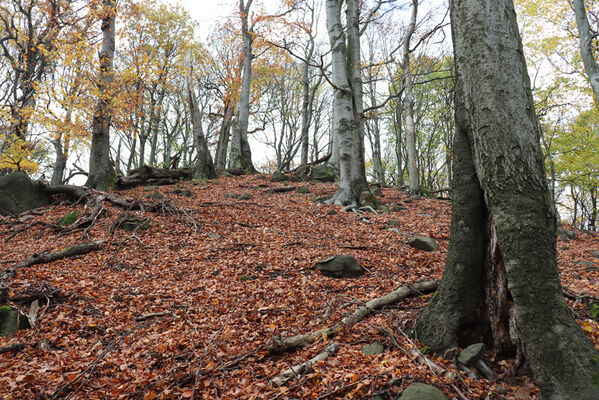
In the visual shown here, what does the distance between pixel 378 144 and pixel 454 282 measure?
23658 millimetres

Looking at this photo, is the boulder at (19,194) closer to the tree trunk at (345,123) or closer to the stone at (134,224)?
the stone at (134,224)

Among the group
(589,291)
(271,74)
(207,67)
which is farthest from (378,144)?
(589,291)

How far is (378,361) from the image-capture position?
2451 millimetres

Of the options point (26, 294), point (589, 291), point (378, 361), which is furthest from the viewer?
point (26, 294)

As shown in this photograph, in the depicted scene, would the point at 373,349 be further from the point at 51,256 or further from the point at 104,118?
the point at 104,118

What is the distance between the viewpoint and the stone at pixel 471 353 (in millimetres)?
2316

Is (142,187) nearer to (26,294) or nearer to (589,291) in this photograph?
(26,294)

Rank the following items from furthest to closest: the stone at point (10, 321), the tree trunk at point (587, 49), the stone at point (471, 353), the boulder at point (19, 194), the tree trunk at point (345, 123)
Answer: the tree trunk at point (345, 123)
the boulder at point (19, 194)
the tree trunk at point (587, 49)
the stone at point (10, 321)
the stone at point (471, 353)

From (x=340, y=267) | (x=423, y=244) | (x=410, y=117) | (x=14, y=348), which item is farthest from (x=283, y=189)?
(x=14, y=348)

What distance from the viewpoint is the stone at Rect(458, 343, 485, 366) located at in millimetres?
2316

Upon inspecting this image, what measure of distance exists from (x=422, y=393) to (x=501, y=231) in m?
1.17

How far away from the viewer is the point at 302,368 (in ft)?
8.27

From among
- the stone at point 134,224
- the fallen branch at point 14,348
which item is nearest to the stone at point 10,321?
the fallen branch at point 14,348

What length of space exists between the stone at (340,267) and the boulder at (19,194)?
8566 millimetres
